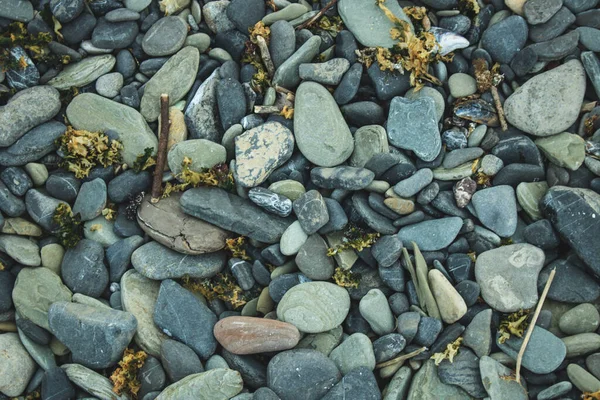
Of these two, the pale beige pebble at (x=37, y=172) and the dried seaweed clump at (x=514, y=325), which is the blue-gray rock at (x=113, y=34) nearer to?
the pale beige pebble at (x=37, y=172)

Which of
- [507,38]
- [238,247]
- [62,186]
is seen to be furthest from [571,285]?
[62,186]

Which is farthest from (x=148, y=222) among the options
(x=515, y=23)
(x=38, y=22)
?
(x=515, y=23)

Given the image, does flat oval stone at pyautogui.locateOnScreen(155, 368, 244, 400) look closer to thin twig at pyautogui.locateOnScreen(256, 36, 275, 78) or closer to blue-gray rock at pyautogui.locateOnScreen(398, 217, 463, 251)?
blue-gray rock at pyautogui.locateOnScreen(398, 217, 463, 251)

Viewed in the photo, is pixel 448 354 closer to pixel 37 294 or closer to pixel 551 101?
pixel 551 101

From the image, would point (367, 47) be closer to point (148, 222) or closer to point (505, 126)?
point (505, 126)

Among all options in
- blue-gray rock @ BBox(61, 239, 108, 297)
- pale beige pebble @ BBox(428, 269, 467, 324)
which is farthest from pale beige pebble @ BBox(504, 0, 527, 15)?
blue-gray rock @ BBox(61, 239, 108, 297)

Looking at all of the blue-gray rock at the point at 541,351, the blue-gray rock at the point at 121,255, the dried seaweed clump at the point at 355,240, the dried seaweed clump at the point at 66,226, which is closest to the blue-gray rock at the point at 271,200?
the dried seaweed clump at the point at 355,240
